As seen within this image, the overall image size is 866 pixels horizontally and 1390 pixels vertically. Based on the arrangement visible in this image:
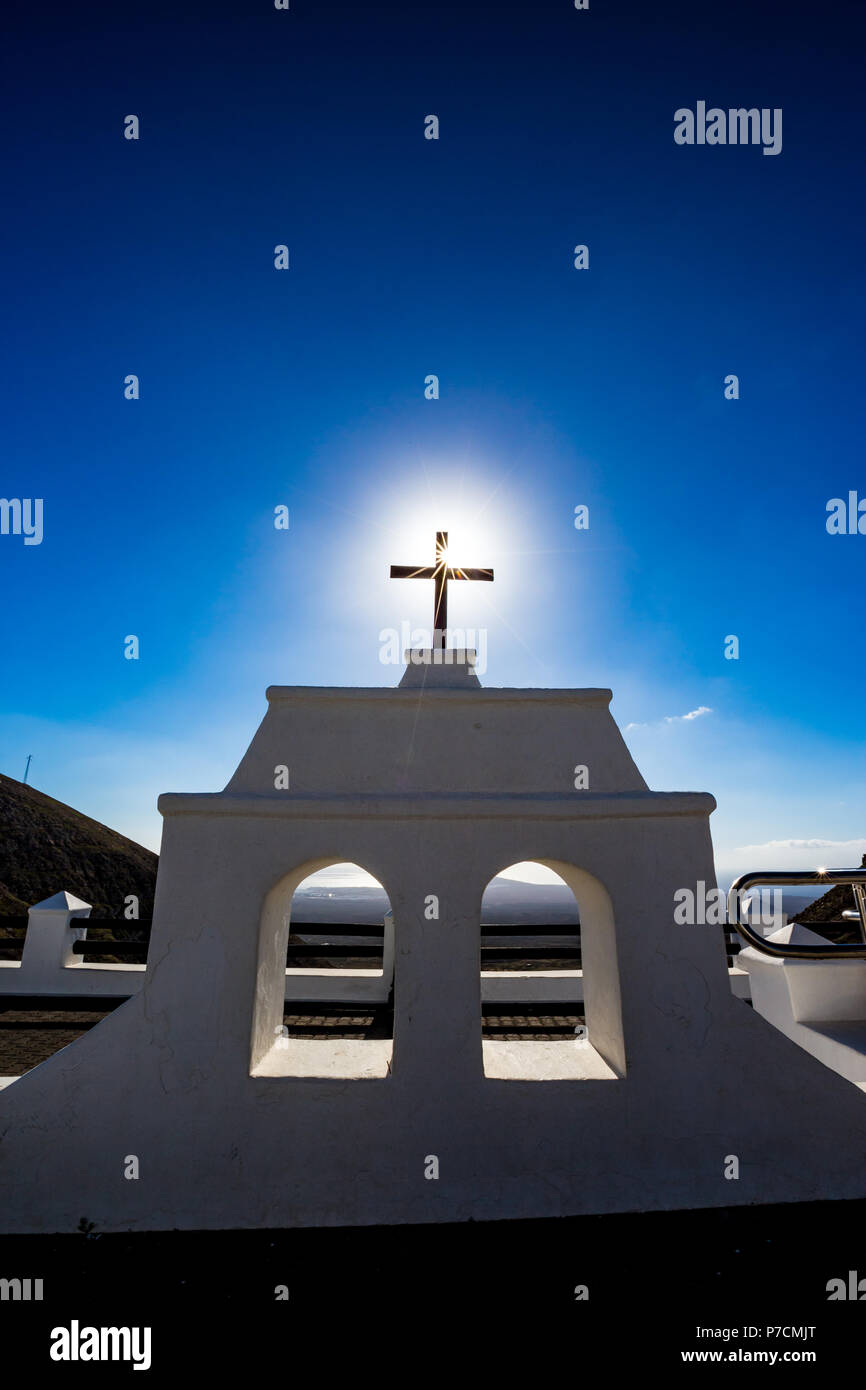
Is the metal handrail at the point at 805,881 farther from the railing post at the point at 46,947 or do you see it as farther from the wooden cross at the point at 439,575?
the railing post at the point at 46,947

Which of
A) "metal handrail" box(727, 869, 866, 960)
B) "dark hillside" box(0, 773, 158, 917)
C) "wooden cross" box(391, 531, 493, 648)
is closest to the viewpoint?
"metal handrail" box(727, 869, 866, 960)

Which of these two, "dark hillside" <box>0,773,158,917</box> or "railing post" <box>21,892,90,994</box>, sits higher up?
"dark hillside" <box>0,773,158,917</box>

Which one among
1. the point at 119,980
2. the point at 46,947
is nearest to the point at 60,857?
the point at 46,947

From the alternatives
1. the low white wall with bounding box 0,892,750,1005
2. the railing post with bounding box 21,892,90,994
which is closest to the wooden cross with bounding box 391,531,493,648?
the low white wall with bounding box 0,892,750,1005

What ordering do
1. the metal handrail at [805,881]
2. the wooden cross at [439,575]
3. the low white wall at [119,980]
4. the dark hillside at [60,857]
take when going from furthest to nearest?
the dark hillside at [60,857] → the low white wall at [119,980] → the wooden cross at [439,575] → the metal handrail at [805,881]

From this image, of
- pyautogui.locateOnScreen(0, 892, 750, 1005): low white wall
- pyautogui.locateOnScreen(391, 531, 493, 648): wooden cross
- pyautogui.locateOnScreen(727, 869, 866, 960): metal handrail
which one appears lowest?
pyautogui.locateOnScreen(0, 892, 750, 1005): low white wall

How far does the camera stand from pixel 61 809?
130 feet

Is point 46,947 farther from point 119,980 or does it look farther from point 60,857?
point 60,857

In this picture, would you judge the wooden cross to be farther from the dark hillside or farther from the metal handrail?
the dark hillside

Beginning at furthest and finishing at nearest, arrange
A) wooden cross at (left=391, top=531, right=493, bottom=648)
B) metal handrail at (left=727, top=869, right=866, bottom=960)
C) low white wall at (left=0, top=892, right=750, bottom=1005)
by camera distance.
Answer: low white wall at (left=0, top=892, right=750, bottom=1005)
wooden cross at (left=391, top=531, right=493, bottom=648)
metal handrail at (left=727, top=869, right=866, bottom=960)

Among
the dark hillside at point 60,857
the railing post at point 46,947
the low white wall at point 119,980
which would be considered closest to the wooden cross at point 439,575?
the low white wall at point 119,980

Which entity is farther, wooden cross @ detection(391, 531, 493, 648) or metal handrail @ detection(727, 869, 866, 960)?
wooden cross @ detection(391, 531, 493, 648)

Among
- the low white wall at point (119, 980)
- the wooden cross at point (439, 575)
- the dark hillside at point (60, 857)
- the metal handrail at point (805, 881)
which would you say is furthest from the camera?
the dark hillside at point (60, 857)
